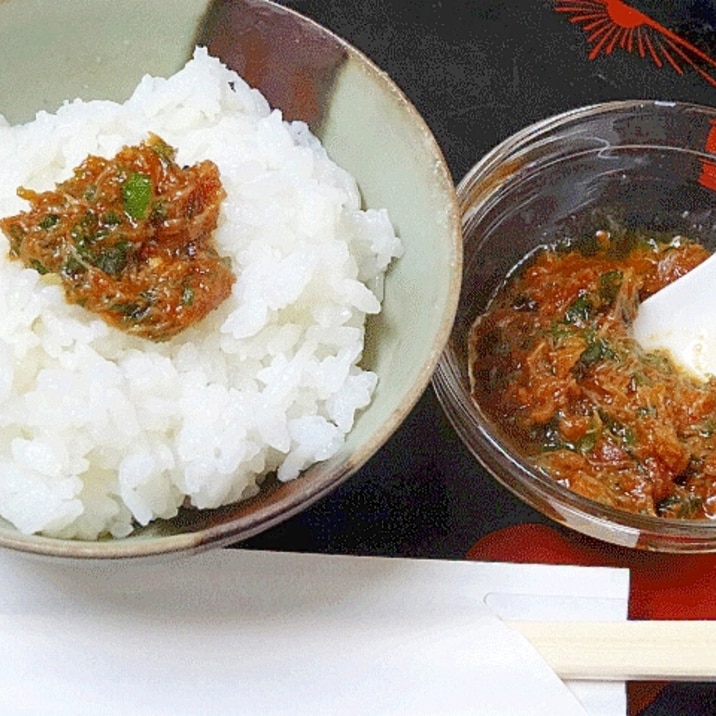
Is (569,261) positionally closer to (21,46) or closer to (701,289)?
(701,289)

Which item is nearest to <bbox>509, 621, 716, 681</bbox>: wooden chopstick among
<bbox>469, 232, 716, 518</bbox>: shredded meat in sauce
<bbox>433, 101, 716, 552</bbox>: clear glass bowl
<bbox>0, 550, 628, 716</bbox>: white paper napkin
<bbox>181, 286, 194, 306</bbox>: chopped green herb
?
<bbox>0, 550, 628, 716</bbox>: white paper napkin

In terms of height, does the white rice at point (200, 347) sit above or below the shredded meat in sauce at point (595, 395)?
above

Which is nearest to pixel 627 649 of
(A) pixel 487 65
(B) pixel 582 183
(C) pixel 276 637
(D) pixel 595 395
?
(D) pixel 595 395

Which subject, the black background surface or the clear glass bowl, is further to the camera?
the black background surface

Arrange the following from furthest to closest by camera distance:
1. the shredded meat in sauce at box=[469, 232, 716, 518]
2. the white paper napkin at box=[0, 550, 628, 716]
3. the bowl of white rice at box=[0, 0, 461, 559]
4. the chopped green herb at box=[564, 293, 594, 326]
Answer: the chopped green herb at box=[564, 293, 594, 326] < the shredded meat in sauce at box=[469, 232, 716, 518] < the white paper napkin at box=[0, 550, 628, 716] < the bowl of white rice at box=[0, 0, 461, 559]

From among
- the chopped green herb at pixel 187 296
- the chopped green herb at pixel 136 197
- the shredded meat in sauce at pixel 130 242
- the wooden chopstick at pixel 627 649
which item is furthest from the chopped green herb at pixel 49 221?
the wooden chopstick at pixel 627 649

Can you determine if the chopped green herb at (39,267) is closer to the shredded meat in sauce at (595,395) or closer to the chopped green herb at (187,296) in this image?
the chopped green herb at (187,296)

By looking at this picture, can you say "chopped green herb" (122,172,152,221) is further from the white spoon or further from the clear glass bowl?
the white spoon
